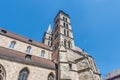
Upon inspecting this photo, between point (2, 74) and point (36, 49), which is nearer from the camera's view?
point (2, 74)

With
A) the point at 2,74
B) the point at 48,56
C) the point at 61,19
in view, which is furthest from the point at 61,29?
the point at 2,74

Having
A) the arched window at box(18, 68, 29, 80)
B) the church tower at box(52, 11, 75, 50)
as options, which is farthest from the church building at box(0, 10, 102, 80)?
the church tower at box(52, 11, 75, 50)

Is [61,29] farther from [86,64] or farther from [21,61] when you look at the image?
[21,61]

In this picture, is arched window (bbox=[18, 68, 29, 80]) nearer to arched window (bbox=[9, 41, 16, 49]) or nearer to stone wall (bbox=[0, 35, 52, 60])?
stone wall (bbox=[0, 35, 52, 60])

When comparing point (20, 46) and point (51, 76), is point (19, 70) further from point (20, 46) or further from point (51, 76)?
point (20, 46)

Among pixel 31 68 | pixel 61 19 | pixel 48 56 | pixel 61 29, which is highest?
pixel 61 19

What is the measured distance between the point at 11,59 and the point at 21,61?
50.8 inches

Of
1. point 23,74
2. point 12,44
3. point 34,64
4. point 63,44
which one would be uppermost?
point 63,44

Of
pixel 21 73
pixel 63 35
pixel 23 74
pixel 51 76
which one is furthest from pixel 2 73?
pixel 63 35

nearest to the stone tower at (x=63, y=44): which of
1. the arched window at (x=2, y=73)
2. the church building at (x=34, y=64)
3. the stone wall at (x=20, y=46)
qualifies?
the church building at (x=34, y=64)

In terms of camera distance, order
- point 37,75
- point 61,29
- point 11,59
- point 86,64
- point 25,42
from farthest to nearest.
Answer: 1. point 61,29
2. point 25,42
3. point 86,64
4. point 37,75
5. point 11,59

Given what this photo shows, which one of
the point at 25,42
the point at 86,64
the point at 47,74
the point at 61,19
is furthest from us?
the point at 61,19

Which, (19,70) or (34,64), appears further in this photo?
(34,64)

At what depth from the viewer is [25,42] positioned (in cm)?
1992
